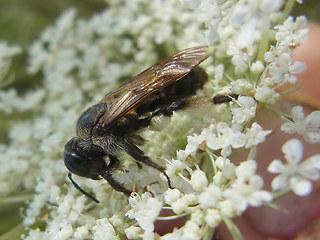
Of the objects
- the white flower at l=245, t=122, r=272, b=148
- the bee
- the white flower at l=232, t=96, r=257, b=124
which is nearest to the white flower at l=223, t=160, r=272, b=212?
the white flower at l=245, t=122, r=272, b=148

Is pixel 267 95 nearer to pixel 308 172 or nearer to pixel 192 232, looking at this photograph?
pixel 308 172

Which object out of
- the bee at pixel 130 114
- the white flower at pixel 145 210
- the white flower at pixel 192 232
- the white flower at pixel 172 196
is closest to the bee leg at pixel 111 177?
the bee at pixel 130 114

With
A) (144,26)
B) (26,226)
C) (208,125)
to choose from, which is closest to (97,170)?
(208,125)

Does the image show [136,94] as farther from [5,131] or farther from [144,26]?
[5,131]

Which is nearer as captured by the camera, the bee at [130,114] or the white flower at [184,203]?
the white flower at [184,203]

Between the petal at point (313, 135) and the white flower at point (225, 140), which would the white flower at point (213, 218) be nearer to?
the white flower at point (225, 140)

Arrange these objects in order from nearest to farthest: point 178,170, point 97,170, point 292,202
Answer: point 178,170
point 97,170
point 292,202

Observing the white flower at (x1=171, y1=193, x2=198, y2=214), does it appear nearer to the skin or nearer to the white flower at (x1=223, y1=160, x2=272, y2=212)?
the white flower at (x1=223, y1=160, x2=272, y2=212)
